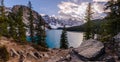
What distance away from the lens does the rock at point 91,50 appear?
19339mm

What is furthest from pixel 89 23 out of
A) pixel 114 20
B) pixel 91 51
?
pixel 91 51

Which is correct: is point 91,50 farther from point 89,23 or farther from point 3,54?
Result: point 89,23

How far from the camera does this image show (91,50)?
20.1 meters

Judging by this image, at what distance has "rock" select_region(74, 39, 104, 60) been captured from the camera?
19.3 m

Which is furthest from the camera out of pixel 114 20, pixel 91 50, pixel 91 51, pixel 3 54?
pixel 3 54

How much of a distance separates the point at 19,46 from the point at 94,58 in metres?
32.2

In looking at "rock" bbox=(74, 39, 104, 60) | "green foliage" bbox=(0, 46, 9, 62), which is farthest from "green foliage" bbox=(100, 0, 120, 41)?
"green foliage" bbox=(0, 46, 9, 62)

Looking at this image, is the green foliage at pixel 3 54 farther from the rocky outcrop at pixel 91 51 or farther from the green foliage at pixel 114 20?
the rocky outcrop at pixel 91 51

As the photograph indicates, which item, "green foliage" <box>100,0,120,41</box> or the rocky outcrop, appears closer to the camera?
the rocky outcrop

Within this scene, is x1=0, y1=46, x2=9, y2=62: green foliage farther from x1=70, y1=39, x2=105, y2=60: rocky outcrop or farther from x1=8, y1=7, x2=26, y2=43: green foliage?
x1=8, y1=7, x2=26, y2=43: green foliage

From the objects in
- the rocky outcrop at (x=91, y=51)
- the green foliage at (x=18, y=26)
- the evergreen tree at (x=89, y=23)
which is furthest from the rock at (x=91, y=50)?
the green foliage at (x=18, y=26)

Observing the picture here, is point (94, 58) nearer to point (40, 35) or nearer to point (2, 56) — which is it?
point (2, 56)

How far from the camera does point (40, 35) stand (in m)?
76.0

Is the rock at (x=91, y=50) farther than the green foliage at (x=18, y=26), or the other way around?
the green foliage at (x=18, y=26)
